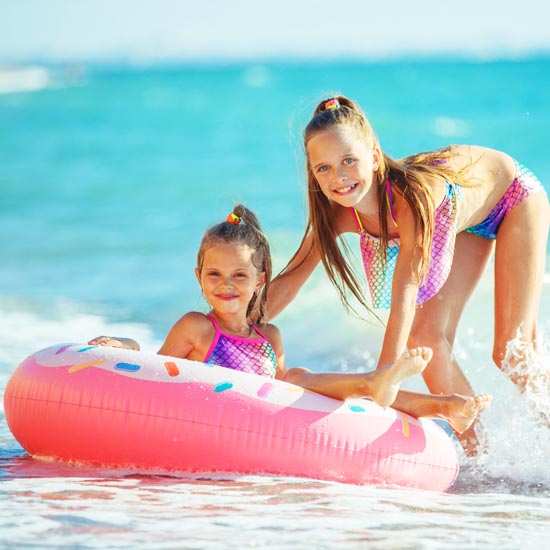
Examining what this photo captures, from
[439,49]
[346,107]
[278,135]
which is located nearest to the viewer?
[346,107]

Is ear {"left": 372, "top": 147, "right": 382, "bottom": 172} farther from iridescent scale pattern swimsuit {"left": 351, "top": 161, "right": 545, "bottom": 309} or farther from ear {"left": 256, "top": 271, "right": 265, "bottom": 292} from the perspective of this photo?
ear {"left": 256, "top": 271, "right": 265, "bottom": 292}

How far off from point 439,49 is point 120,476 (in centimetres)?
4870

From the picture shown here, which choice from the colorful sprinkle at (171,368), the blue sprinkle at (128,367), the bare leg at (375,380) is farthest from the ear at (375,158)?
the blue sprinkle at (128,367)

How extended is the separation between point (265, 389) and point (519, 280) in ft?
4.19

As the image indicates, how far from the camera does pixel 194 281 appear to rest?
1027cm

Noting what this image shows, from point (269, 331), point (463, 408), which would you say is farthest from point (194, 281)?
point (463, 408)

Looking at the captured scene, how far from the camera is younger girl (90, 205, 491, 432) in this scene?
14.9ft

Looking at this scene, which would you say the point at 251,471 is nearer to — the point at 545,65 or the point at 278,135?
the point at 278,135

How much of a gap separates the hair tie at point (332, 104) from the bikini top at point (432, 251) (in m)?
0.39

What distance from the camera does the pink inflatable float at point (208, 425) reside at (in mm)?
4078

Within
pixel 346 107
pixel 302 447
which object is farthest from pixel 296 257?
pixel 302 447

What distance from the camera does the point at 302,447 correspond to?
13.4ft

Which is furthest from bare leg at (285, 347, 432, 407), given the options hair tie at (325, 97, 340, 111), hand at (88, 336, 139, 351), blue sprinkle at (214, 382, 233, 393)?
hair tie at (325, 97, 340, 111)

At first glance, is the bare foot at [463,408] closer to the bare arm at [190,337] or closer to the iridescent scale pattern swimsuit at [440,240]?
the iridescent scale pattern swimsuit at [440,240]
